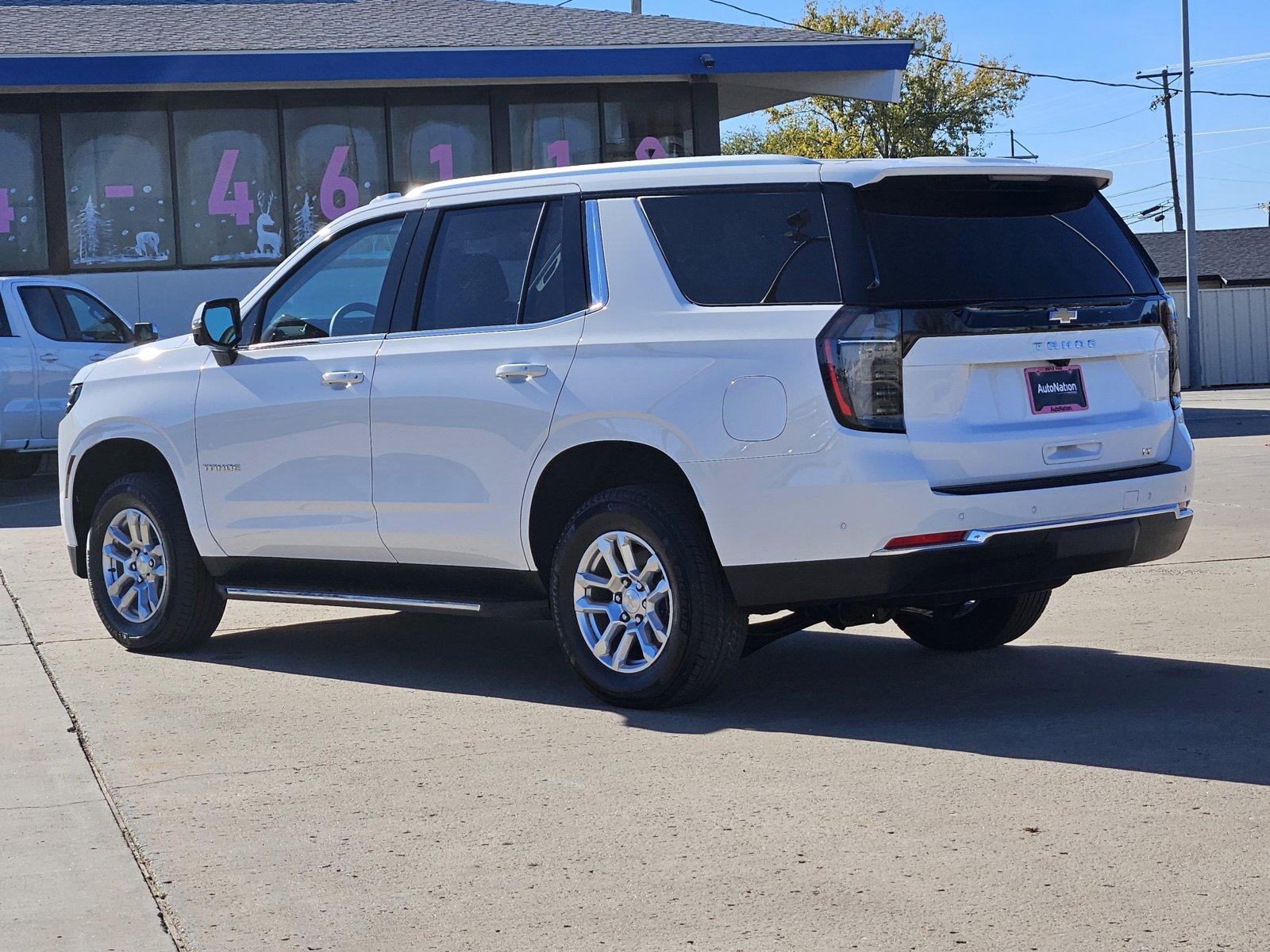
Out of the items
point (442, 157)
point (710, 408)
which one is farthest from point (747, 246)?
point (442, 157)

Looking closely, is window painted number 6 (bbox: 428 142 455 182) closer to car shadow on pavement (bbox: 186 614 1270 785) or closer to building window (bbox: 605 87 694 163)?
building window (bbox: 605 87 694 163)

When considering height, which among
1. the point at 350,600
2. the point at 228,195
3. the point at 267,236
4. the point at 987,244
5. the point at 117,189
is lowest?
the point at 350,600

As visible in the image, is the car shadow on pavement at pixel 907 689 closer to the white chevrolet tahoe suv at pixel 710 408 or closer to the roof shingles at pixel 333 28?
the white chevrolet tahoe suv at pixel 710 408

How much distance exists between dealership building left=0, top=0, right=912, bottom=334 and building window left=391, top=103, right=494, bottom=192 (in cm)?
2

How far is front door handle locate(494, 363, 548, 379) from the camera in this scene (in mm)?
6391

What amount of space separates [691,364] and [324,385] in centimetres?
186

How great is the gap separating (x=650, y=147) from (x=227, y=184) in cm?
564

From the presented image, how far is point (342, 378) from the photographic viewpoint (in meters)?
7.05

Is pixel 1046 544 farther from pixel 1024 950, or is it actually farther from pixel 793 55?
pixel 793 55

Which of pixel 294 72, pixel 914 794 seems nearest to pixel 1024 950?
pixel 914 794

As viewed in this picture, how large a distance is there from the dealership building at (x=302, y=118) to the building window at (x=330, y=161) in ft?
0.08

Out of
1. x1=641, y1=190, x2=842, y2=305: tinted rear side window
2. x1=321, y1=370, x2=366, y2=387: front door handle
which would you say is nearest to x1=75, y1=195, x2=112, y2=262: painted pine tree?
x1=321, y1=370, x2=366, y2=387: front door handle

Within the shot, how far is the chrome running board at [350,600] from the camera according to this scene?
22.1 ft

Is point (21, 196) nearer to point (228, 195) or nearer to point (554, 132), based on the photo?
point (228, 195)
